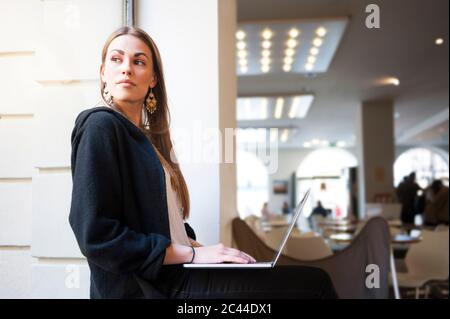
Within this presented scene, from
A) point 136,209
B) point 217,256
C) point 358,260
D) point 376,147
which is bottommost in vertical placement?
point 358,260

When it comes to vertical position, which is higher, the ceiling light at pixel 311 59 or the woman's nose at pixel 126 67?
the ceiling light at pixel 311 59

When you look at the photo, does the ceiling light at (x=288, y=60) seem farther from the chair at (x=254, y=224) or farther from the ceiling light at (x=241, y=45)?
the chair at (x=254, y=224)

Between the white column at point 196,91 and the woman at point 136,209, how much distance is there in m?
0.28

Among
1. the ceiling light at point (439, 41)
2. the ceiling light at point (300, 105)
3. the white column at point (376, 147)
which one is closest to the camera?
the ceiling light at point (439, 41)

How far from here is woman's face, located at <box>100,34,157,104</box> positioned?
123 centimetres

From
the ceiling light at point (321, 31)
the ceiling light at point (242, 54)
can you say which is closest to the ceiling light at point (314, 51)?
the ceiling light at point (321, 31)

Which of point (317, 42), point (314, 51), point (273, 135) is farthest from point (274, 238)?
point (273, 135)

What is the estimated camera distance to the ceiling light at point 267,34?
5.06 meters

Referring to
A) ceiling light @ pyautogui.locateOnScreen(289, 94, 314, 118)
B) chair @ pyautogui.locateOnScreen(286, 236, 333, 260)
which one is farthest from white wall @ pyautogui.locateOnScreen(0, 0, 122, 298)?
ceiling light @ pyautogui.locateOnScreen(289, 94, 314, 118)

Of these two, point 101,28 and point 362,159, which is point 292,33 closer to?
point 101,28

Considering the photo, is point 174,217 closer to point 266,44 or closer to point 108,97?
point 108,97

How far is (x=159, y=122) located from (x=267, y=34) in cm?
404

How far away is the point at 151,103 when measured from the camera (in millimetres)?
1314

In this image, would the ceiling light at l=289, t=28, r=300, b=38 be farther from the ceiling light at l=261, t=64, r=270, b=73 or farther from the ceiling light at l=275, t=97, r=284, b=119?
the ceiling light at l=275, t=97, r=284, b=119
